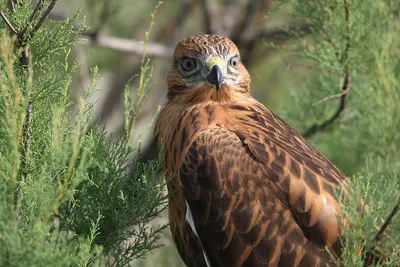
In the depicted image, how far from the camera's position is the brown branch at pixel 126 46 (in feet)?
19.5

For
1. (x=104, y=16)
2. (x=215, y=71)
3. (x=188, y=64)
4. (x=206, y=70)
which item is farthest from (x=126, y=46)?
(x=215, y=71)

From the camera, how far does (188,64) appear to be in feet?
14.3

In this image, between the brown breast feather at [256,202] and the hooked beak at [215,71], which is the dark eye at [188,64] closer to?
the hooked beak at [215,71]

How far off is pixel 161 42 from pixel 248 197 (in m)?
5.07

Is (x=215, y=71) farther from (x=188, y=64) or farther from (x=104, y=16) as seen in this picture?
(x=104, y=16)

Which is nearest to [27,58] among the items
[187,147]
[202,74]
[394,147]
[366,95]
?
[187,147]

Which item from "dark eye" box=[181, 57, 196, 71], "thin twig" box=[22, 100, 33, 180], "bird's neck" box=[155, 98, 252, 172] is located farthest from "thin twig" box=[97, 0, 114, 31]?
"thin twig" box=[22, 100, 33, 180]

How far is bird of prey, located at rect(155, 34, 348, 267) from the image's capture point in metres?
3.62

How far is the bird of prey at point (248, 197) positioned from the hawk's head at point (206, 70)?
146mm

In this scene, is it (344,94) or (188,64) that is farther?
(344,94)

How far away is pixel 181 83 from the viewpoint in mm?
4387

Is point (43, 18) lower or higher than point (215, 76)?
higher

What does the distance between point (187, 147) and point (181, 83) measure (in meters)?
0.64

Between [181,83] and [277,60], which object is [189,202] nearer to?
[181,83]
